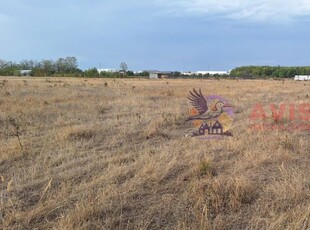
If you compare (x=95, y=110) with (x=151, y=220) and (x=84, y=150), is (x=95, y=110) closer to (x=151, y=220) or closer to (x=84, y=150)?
(x=84, y=150)

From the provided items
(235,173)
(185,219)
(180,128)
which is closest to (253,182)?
(235,173)

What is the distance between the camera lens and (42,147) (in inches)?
259

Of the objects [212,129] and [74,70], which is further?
[74,70]

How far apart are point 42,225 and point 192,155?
10.1 feet
